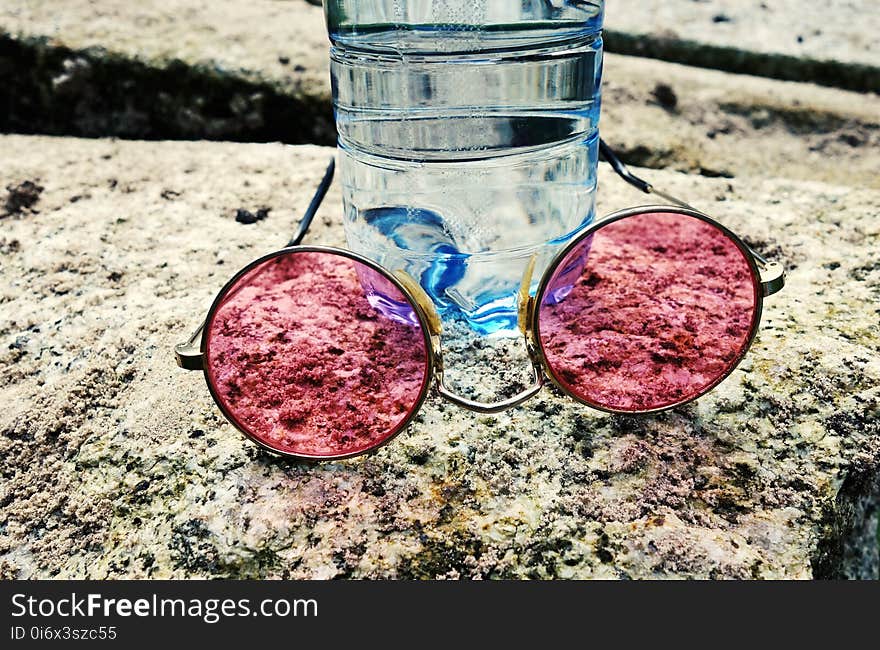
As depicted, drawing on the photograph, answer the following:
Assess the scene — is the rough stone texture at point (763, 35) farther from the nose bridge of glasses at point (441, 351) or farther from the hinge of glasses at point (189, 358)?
the hinge of glasses at point (189, 358)

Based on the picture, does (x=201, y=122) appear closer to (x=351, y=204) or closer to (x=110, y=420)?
(x=351, y=204)

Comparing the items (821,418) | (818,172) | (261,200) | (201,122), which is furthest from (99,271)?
(818,172)

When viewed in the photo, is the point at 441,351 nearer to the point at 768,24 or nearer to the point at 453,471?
the point at 453,471

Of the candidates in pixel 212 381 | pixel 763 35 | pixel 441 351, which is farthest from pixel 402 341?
pixel 763 35

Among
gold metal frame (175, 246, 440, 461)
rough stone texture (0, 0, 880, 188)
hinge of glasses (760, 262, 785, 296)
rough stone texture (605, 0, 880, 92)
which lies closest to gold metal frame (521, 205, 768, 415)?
hinge of glasses (760, 262, 785, 296)

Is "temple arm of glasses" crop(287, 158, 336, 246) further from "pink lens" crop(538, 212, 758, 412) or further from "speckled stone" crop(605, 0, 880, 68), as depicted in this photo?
"speckled stone" crop(605, 0, 880, 68)

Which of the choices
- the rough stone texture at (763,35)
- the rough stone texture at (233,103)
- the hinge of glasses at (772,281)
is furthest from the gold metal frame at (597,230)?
the rough stone texture at (763,35)
